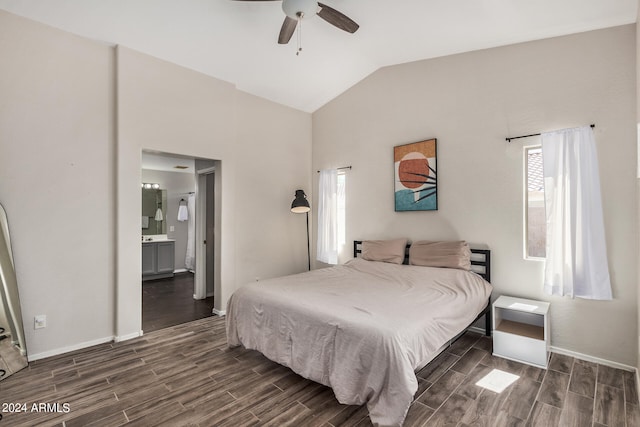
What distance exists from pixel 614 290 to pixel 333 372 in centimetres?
264

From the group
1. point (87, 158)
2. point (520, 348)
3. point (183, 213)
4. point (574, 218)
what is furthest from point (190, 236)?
point (574, 218)

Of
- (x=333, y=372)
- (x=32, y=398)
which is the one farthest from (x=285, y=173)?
(x=32, y=398)

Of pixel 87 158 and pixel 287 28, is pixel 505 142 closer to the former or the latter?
pixel 287 28

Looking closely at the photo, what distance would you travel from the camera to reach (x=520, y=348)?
9.17 ft

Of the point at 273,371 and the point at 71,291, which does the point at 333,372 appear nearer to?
the point at 273,371

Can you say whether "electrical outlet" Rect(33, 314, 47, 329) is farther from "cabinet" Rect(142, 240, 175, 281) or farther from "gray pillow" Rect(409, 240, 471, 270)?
"gray pillow" Rect(409, 240, 471, 270)

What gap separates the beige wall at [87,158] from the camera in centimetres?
284

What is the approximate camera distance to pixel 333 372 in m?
2.14

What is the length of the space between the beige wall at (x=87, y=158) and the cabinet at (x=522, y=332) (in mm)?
3254

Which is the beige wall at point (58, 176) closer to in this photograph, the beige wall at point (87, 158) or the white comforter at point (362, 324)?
the beige wall at point (87, 158)

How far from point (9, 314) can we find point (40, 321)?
27 centimetres

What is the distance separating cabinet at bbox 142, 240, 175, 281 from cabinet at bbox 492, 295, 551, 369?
19.6ft

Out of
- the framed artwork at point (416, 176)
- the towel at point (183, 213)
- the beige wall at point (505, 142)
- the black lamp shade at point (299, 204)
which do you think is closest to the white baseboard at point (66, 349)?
the black lamp shade at point (299, 204)

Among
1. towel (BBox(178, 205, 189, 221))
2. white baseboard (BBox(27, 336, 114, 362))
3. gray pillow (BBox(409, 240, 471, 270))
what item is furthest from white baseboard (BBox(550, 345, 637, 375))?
towel (BBox(178, 205, 189, 221))
